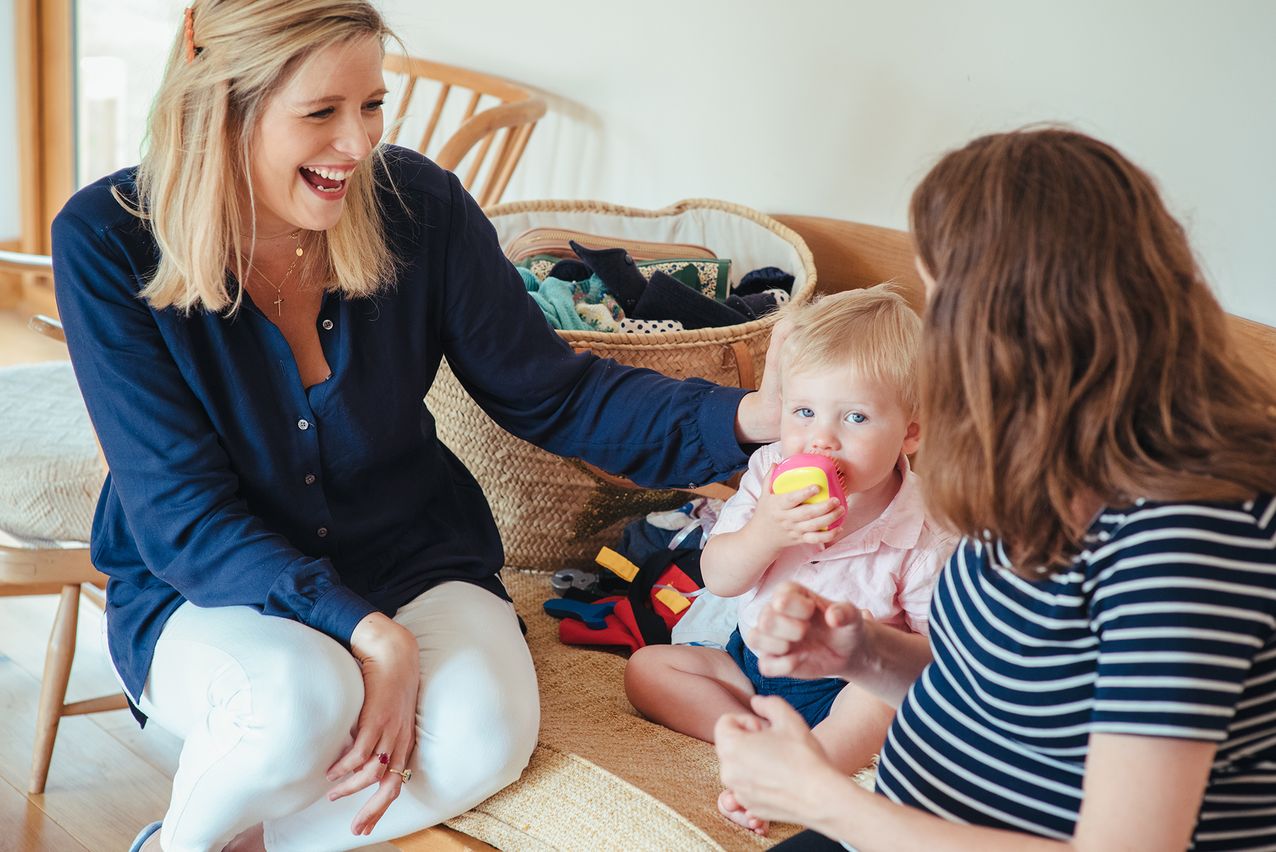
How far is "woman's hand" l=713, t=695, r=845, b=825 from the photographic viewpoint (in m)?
0.89

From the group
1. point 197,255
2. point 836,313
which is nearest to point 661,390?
point 836,313

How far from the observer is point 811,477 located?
1.27m

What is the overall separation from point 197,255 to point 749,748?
83 centimetres

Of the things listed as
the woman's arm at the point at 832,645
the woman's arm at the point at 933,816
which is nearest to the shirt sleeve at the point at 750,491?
the woman's arm at the point at 832,645

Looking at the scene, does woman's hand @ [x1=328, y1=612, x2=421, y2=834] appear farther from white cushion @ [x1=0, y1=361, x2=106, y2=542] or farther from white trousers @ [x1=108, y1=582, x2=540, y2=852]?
white cushion @ [x1=0, y1=361, x2=106, y2=542]

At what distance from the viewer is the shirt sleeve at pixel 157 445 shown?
53.2 inches

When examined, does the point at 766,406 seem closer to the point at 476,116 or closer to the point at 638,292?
the point at 638,292

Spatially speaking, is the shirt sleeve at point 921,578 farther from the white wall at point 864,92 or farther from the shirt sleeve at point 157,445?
the shirt sleeve at point 157,445

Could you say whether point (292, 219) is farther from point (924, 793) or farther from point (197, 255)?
point (924, 793)

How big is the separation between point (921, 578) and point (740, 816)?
33 centimetres

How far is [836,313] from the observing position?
138 cm

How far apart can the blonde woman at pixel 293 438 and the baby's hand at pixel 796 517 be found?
0.19m

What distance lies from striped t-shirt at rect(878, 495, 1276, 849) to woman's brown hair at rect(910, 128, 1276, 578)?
1.1 inches

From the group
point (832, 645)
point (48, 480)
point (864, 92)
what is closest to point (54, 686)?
point (48, 480)
